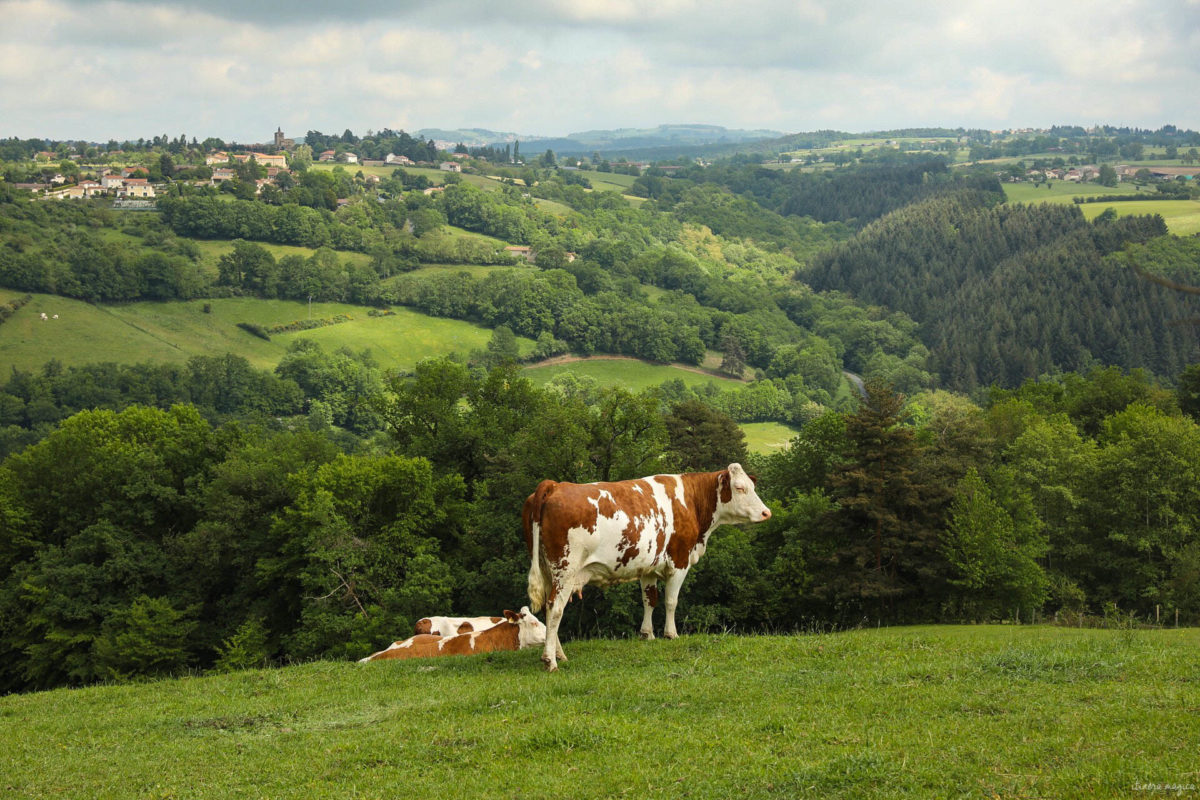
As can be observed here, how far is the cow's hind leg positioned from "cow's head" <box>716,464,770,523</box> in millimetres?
3888

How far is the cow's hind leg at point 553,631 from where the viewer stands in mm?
15438

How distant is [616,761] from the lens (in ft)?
33.7

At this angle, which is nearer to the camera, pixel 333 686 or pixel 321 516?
pixel 333 686

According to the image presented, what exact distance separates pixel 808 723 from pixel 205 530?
31463mm

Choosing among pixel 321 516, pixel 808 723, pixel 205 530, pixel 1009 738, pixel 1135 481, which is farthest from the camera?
pixel 1135 481

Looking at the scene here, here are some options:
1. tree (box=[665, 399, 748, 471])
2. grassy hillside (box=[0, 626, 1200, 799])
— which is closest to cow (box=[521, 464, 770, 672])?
grassy hillside (box=[0, 626, 1200, 799])

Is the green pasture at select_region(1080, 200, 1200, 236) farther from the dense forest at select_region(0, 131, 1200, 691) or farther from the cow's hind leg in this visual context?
the cow's hind leg

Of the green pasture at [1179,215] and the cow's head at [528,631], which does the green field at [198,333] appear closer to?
the cow's head at [528,631]

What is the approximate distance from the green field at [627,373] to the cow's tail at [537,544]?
136859 millimetres

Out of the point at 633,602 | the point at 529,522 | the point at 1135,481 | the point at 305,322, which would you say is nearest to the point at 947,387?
the point at 305,322

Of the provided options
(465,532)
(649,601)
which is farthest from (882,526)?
(649,601)

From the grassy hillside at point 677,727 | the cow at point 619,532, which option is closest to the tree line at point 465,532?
the cow at point 619,532

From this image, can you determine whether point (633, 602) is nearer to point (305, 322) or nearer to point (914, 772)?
point (914, 772)

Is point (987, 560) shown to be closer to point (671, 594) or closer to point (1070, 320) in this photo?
point (671, 594)
